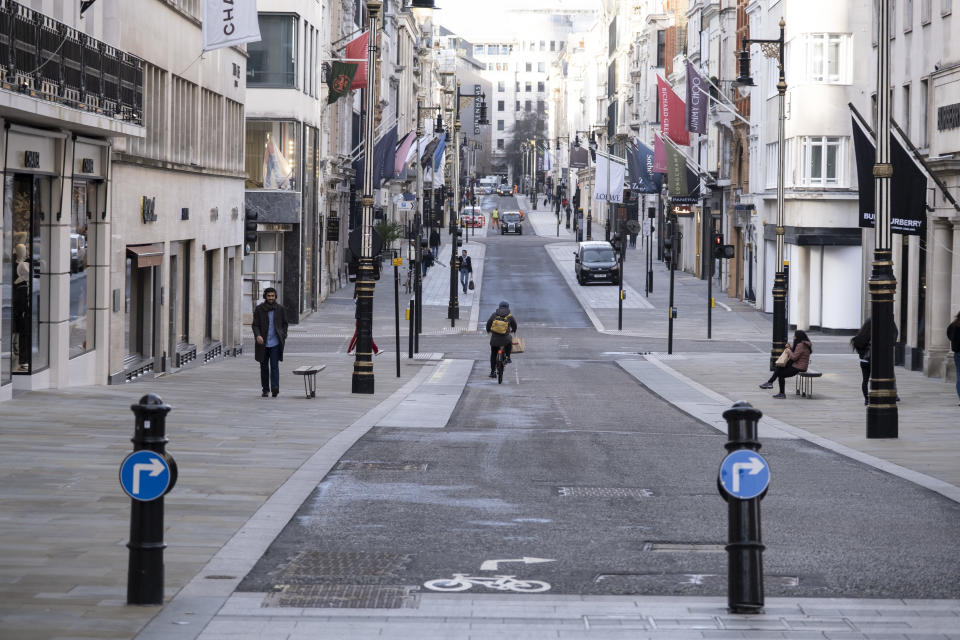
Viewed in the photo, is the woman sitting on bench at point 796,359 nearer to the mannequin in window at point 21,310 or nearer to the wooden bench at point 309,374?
the wooden bench at point 309,374

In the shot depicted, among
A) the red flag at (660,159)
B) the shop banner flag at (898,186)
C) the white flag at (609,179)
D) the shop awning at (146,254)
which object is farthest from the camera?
the white flag at (609,179)

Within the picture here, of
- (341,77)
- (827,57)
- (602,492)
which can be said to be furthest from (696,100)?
(602,492)

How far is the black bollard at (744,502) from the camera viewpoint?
8086 mm

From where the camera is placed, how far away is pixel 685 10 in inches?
3720

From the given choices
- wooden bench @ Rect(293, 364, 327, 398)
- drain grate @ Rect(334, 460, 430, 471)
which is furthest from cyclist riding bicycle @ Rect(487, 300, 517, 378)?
drain grate @ Rect(334, 460, 430, 471)

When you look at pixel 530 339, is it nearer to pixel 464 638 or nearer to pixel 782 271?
pixel 782 271

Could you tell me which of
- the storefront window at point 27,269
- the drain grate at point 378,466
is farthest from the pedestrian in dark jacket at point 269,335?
the drain grate at point 378,466

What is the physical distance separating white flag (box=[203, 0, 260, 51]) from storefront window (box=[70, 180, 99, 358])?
485 centimetres

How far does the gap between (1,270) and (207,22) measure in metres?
9.87

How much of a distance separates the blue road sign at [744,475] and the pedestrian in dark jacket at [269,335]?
16.4 meters

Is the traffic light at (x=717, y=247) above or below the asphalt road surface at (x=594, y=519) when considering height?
above

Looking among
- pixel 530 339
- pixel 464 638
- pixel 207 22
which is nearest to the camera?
pixel 464 638

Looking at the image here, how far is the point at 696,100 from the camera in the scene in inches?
2169

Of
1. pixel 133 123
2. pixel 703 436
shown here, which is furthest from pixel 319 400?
pixel 703 436
